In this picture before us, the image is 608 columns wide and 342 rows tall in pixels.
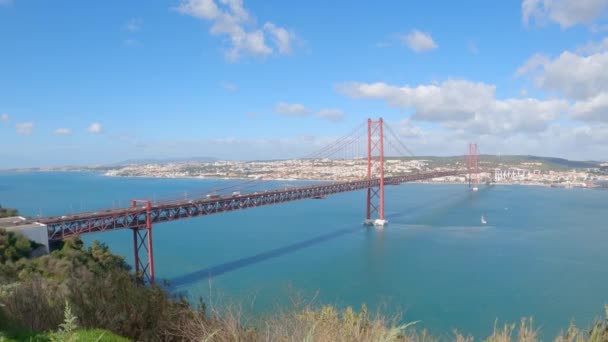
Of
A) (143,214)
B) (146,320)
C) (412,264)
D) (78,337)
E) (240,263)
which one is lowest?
(412,264)

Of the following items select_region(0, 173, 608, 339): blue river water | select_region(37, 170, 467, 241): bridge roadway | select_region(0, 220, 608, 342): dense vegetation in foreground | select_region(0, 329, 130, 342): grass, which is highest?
select_region(0, 329, 130, 342): grass

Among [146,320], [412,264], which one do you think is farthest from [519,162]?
[146,320]

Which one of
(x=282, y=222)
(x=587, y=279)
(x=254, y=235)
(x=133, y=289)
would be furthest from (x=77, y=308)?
(x=282, y=222)

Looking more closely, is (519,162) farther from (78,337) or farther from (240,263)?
(78,337)

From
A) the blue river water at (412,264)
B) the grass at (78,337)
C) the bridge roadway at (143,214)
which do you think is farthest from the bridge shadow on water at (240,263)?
the grass at (78,337)

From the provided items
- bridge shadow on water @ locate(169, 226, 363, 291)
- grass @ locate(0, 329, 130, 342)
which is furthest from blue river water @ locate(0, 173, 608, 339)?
grass @ locate(0, 329, 130, 342)

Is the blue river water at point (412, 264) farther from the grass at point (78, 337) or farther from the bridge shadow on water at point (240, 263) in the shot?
the grass at point (78, 337)

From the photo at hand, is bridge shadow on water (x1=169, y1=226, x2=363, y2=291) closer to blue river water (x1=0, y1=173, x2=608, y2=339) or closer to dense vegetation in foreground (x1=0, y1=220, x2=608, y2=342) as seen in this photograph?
blue river water (x1=0, y1=173, x2=608, y2=339)
